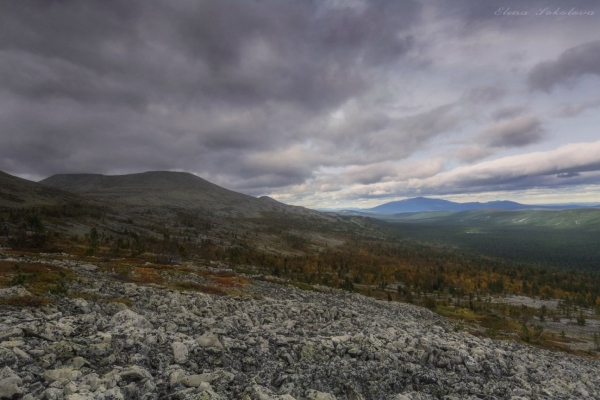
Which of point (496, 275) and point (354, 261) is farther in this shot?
point (354, 261)

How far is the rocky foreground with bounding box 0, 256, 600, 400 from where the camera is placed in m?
11.6

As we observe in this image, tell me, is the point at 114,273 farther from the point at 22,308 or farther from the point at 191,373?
the point at 191,373

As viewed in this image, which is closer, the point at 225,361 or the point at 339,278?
the point at 225,361

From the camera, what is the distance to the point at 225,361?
1541cm

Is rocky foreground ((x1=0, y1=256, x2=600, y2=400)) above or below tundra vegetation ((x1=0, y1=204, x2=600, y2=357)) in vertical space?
above

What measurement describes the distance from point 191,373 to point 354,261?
159 m

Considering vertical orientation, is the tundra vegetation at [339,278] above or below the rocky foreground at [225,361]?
below

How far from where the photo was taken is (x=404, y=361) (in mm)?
18562

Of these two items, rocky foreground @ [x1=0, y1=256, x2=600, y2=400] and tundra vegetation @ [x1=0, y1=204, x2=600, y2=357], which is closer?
rocky foreground @ [x1=0, y1=256, x2=600, y2=400]

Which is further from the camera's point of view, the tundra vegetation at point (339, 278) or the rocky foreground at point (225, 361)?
the tundra vegetation at point (339, 278)

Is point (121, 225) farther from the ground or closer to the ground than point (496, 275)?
farther from the ground

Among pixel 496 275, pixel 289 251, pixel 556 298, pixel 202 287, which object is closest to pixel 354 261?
pixel 289 251

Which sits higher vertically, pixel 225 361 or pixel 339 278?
pixel 225 361

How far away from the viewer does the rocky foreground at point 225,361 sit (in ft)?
38.0
